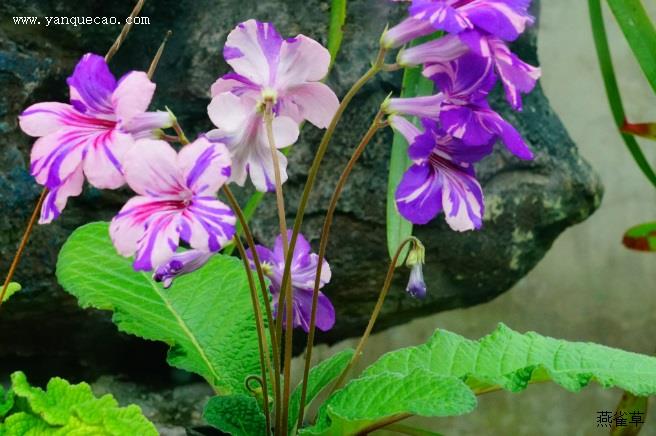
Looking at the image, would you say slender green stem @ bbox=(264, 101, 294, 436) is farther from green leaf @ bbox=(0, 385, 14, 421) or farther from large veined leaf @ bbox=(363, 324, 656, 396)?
green leaf @ bbox=(0, 385, 14, 421)

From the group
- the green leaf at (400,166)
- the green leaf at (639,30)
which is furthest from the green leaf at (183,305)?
the green leaf at (639,30)

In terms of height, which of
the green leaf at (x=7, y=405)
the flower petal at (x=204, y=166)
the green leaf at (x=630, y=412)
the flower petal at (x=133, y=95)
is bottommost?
the green leaf at (x=630, y=412)

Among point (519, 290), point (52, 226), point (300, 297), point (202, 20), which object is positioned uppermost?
point (202, 20)

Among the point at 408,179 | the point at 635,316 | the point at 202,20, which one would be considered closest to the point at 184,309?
the point at 408,179

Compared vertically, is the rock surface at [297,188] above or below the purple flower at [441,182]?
below

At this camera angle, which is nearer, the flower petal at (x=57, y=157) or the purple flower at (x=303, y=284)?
the flower petal at (x=57, y=157)

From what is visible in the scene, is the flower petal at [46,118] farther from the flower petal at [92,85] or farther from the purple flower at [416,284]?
the purple flower at [416,284]

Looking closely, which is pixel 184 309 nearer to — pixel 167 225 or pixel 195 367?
pixel 195 367
